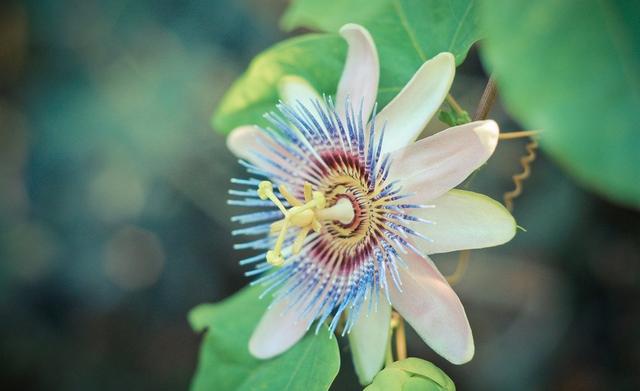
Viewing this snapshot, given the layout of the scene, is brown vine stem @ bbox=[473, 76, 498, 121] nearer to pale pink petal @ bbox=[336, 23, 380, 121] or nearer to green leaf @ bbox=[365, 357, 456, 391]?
pale pink petal @ bbox=[336, 23, 380, 121]

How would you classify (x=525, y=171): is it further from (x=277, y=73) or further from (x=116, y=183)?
(x=116, y=183)

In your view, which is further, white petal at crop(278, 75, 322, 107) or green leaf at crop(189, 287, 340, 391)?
white petal at crop(278, 75, 322, 107)

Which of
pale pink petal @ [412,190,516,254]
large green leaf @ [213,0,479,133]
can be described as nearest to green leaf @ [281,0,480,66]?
large green leaf @ [213,0,479,133]

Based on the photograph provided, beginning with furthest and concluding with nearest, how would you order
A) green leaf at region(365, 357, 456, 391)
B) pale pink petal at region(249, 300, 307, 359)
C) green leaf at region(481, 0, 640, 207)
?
pale pink petal at region(249, 300, 307, 359), green leaf at region(365, 357, 456, 391), green leaf at region(481, 0, 640, 207)

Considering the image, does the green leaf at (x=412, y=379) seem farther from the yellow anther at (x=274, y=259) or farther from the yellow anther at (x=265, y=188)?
the yellow anther at (x=265, y=188)

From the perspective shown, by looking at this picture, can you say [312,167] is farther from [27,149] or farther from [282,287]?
[27,149]
